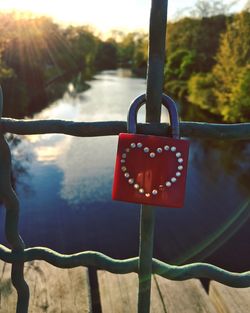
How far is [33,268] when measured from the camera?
1.66 metres

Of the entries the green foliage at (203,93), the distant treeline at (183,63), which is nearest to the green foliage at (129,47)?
the distant treeline at (183,63)

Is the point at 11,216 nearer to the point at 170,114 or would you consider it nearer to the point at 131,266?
the point at 131,266

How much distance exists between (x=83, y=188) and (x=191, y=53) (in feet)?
100

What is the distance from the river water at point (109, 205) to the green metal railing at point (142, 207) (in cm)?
517

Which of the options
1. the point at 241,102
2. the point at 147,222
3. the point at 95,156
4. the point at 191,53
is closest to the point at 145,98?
the point at 147,222

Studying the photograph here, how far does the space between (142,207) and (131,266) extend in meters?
0.23

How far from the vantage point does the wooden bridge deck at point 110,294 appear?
147 centimetres

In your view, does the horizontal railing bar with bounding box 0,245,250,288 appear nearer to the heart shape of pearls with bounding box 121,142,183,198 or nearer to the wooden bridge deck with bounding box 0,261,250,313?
the heart shape of pearls with bounding box 121,142,183,198

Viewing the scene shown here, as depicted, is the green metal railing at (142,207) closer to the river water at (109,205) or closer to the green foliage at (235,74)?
the river water at (109,205)

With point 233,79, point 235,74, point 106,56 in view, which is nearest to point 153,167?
point 235,74

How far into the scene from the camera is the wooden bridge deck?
1475 mm

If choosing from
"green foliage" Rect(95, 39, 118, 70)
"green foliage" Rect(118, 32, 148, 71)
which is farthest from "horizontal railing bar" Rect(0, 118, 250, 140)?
"green foliage" Rect(118, 32, 148, 71)

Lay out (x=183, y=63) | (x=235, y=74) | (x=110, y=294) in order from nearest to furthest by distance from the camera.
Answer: (x=110, y=294) → (x=235, y=74) → (x=183, y=63)

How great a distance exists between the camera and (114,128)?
84cm
